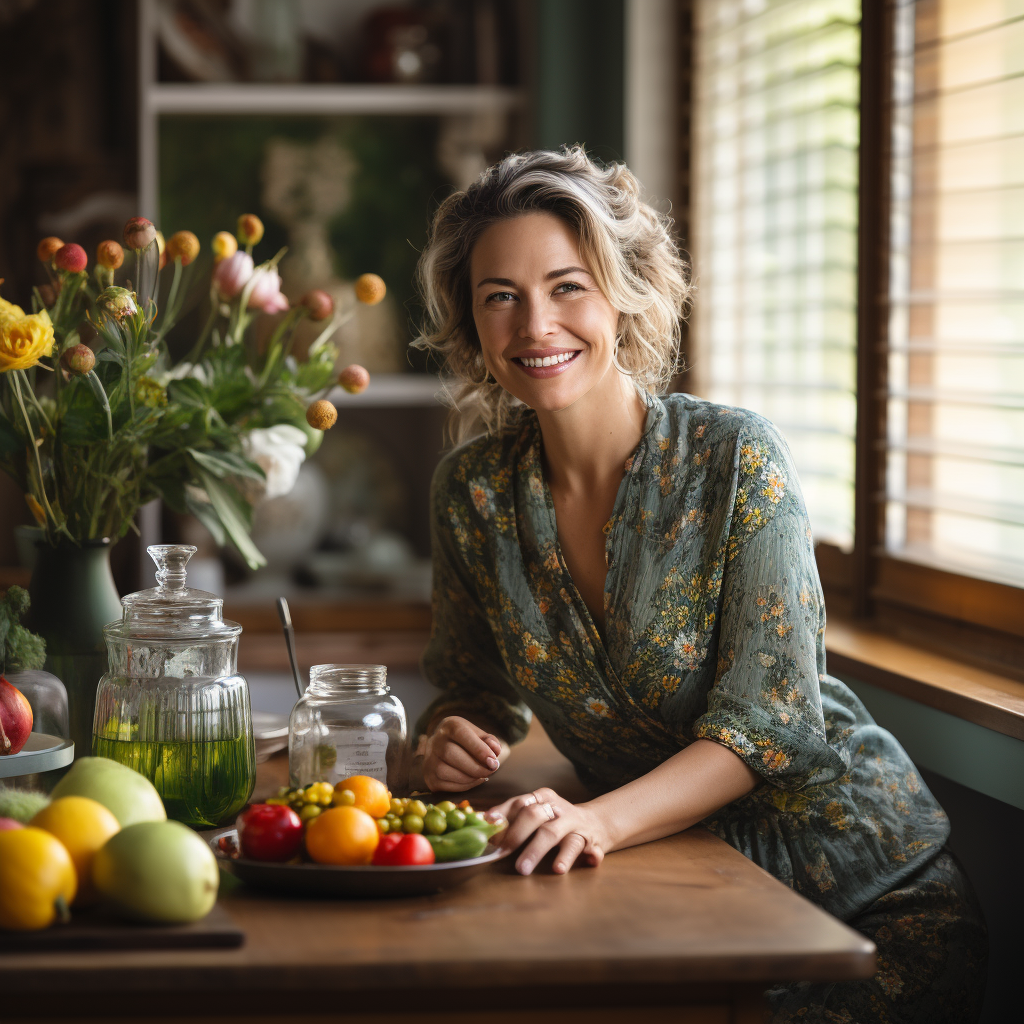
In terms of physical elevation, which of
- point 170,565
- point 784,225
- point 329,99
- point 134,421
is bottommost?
point 170,565

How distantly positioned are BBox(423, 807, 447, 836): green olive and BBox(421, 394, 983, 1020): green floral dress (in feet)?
1.15

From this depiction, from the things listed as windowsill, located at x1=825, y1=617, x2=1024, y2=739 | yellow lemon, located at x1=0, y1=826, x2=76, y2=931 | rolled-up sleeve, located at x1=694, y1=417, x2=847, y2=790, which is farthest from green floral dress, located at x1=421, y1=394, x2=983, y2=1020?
yellow lemon, located at x1=0, y1=826, x2=76, y2=931

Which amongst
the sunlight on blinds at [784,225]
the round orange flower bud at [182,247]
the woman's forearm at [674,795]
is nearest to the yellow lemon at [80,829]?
the woman's forearm at [674,795]

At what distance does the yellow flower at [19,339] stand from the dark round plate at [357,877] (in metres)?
0.59

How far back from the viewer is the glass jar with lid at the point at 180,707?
4.21ft

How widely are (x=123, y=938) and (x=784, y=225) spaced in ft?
6.48

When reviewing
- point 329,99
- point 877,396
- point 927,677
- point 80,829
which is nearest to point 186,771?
point 80,829

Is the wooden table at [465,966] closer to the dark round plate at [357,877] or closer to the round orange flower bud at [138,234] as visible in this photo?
the dark round plate at [357,877]

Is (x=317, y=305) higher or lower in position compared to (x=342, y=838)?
higher

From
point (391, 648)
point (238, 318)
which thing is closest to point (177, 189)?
point (391, 648)

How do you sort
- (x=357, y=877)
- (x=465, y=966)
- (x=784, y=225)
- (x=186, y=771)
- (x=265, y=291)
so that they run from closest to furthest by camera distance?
1. (x=465, y=966)
2. (x=357, y=877)
3. (x=186, y=771)
4. (x=265, y=291)
5. (x=784, y=225)

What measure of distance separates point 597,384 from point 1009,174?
2.27 ft

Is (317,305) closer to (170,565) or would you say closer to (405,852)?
(170,565)

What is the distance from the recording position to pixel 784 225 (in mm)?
2471
